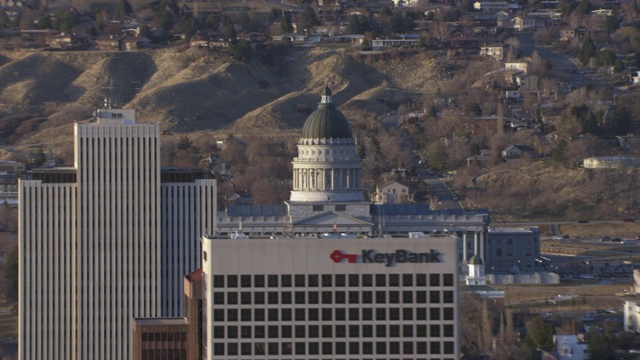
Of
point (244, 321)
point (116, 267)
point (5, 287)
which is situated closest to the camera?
point (244, 321)

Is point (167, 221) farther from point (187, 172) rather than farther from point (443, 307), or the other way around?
point (443, 307)

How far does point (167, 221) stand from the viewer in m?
154

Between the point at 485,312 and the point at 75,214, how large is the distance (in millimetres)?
29254

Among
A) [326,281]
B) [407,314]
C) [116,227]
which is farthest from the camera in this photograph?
[116,227]

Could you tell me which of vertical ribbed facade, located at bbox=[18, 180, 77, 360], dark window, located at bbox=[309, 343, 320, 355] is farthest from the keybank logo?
vertical ribbed facade, located at bbox=[18, 180, 77, 360]

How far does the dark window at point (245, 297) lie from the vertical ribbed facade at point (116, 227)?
43.8 m

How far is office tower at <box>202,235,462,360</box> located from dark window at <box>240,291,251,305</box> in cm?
4

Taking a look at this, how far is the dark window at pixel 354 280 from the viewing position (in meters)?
107

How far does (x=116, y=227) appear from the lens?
6053 inches

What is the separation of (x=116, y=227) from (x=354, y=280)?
4786cm

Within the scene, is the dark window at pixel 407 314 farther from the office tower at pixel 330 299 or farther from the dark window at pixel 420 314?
the dark window at pixel 420 314

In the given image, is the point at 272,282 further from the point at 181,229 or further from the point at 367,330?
the point at 181,229

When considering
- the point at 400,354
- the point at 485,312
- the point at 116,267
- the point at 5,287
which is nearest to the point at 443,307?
the point at 400,354

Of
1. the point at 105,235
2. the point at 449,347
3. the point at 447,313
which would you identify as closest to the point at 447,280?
the point at 447,313
